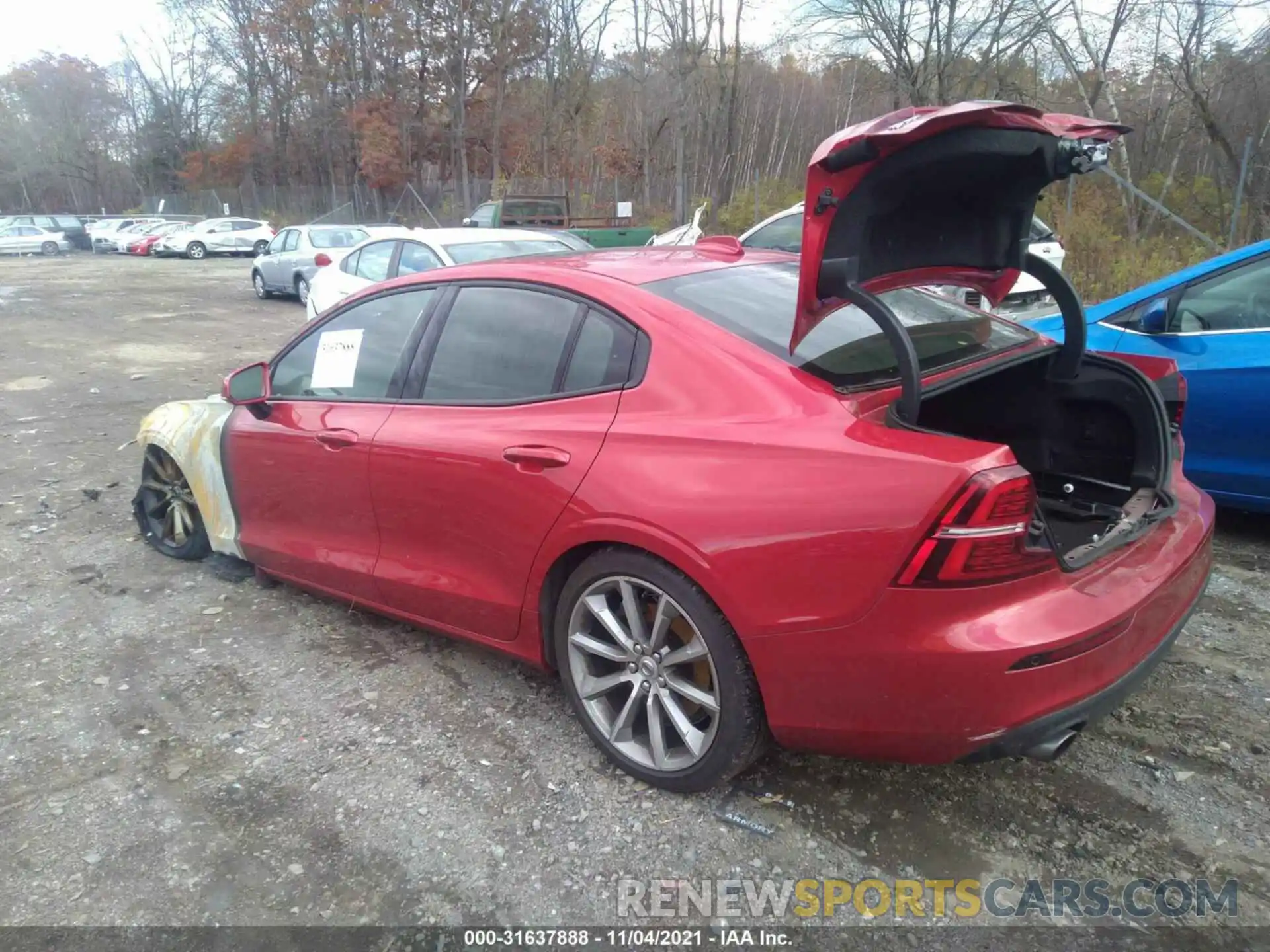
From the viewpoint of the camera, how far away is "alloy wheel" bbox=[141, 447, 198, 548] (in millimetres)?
4617

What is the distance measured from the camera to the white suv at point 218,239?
33312mm

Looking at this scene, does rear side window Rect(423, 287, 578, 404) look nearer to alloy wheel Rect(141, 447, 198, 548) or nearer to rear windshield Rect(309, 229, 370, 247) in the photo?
alloy wheel Rect(141, 447, 198, 548)

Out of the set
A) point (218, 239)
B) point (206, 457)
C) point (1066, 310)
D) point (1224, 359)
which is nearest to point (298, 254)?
point (206, 457)

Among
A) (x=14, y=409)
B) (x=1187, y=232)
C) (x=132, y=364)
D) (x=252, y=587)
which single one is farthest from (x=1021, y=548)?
(x=1187, y=232)

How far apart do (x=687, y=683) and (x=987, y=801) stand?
0.97 m

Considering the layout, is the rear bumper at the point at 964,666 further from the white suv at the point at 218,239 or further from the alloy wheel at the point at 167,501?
the white suv at the point at 218,239

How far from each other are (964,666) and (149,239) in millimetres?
40379

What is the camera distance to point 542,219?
18750mm

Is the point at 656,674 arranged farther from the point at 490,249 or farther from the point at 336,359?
the point at 490,249

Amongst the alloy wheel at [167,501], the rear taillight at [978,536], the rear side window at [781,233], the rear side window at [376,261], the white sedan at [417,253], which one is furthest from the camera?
the rear side window at [781,233]

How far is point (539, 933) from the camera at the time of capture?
2283mm

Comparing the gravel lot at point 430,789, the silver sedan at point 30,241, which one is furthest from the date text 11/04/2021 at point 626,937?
the silver sedan at point 30,241

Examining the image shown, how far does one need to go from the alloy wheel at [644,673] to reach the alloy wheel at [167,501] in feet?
8.65

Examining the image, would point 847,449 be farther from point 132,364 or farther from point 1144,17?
point 1144,17
